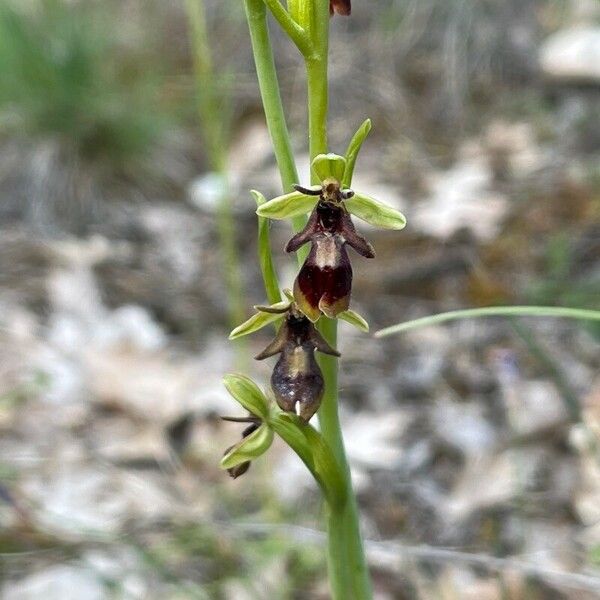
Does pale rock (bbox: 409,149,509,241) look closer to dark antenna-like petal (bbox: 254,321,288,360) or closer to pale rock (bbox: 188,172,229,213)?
pale rock (bbox: 188,172,229,213)

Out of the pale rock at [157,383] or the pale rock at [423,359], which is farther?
the pale rock at [423,359]

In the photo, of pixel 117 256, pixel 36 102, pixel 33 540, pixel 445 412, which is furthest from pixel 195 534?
pixel 36 102

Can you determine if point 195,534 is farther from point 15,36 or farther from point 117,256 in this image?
point 15,36

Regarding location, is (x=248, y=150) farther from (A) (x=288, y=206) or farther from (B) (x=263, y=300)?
(A) (x=288, y=206)

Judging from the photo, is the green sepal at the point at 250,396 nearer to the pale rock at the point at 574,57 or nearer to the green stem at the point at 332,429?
the green stem at the point at 332,429

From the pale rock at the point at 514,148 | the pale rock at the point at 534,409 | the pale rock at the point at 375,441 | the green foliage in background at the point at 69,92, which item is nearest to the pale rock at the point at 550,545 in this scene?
the pale rock at the point at 534,409

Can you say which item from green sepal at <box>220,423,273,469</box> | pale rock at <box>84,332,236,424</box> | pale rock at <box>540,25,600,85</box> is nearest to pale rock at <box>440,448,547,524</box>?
pale rock at <box>84,332,236,424</box>
